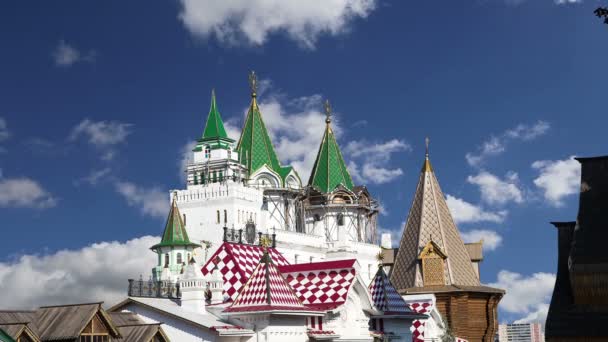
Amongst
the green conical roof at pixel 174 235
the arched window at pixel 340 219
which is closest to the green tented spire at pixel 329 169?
the arched window at pixel 340 219

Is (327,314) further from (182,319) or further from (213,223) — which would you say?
(213,223)

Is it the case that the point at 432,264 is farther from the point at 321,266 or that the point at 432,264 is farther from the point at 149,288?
the point at 149,288

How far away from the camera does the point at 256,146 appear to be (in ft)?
200

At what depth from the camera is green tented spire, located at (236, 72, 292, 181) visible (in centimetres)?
6019

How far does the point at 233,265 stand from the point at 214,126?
27.5m

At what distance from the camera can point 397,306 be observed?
3219 cm

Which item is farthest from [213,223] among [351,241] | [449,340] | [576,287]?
[576,287]

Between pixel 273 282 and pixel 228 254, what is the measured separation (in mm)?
4924

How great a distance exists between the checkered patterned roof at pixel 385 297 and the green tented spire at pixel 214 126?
26.8m

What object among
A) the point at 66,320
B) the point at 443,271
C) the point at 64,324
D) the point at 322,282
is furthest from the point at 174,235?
the point at 64,324

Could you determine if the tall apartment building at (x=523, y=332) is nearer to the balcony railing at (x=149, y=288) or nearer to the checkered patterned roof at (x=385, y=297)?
the checkered patterned roof at (x=385, y=297)

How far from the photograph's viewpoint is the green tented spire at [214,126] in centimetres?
5756

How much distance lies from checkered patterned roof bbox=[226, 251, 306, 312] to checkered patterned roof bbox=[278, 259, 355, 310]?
4.82 feet

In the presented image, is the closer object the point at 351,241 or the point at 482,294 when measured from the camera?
the point at 482,294
